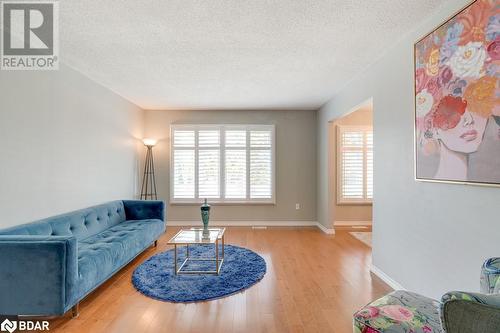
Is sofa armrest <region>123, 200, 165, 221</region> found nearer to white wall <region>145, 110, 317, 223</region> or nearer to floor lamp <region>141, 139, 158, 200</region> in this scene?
floor lamp <region>141, 139, 158, 200</region>

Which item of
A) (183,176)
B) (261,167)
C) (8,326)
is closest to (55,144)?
(8,326)

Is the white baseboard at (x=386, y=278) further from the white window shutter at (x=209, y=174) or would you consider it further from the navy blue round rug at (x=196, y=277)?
the white window shutter at (x=209, y=174)

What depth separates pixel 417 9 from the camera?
2.07 metres

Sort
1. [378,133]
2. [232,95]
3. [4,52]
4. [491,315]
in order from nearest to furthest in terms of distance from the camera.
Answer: [491,315], [4,52], [378,133], [232,95]

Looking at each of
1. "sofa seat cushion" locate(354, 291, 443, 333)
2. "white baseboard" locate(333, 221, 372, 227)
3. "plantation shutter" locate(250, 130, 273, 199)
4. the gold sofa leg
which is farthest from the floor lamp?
"sofa seat cushion" locate(354, 291, 443, 333)

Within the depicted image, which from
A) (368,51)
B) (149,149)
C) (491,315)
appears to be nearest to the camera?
(491,315)

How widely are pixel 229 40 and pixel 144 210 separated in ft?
10.1

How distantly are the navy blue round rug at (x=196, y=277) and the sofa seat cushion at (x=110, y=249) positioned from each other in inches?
12.4

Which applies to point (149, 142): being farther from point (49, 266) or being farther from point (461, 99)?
point (461, 99)

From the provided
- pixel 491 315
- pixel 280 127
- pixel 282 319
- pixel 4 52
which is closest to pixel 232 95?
pixel 280 127

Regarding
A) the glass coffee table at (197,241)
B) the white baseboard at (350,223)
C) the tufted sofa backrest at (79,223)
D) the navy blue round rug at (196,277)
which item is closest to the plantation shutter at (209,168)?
the tufted sofa backrest at (79,223)

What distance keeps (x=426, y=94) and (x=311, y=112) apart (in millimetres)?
3513

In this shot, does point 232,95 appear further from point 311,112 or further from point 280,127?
point 311,112

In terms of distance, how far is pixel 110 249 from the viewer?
2662mm
